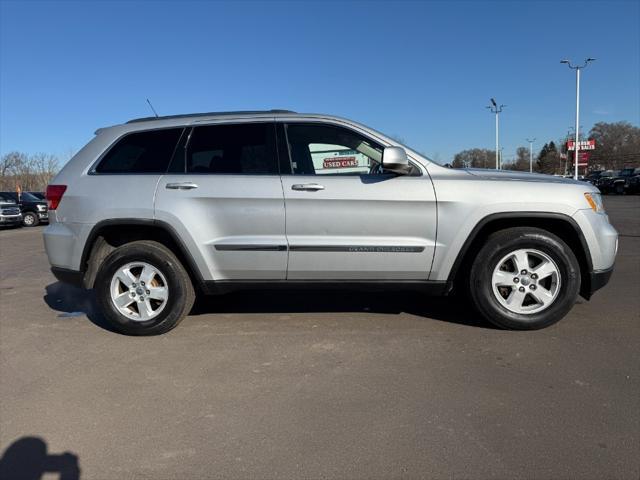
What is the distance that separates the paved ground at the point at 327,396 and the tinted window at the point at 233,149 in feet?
4.90

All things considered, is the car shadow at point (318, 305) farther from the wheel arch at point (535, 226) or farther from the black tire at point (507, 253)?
the wheel arch at point (535, 226)

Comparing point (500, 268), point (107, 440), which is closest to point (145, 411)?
point (107, 440)

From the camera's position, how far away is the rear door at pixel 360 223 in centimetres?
396

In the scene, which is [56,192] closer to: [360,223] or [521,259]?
[360,223]

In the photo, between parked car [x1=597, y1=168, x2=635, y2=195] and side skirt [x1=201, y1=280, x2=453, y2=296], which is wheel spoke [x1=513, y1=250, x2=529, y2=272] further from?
parked car [x1=597, y1=168, x2=635, y2=195]

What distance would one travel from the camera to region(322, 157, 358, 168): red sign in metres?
4.14

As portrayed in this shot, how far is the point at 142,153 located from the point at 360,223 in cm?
209

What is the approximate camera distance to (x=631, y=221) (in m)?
14.1

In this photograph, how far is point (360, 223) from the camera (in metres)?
3.97

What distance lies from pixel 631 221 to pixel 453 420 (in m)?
14.4

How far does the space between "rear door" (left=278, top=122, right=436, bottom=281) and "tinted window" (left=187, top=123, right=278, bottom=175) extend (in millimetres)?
259

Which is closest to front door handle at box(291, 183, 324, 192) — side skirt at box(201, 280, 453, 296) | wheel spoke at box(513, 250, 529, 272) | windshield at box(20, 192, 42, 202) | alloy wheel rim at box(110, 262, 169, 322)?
side skirt at box(201, 280, 453, 296)

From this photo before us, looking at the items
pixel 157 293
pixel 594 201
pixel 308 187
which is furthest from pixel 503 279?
pixel 157 293

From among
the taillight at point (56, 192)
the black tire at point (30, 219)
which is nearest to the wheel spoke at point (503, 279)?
the taillight at point (56, 192)
